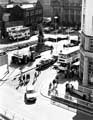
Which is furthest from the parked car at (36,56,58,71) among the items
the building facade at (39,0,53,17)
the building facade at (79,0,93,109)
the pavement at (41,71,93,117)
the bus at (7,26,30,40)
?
the building facade at (39,0,53,17)

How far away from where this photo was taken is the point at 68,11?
7806 centimetres

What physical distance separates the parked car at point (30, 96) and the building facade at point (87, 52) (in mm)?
5038

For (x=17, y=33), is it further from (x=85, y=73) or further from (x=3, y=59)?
(x=85, y=73)

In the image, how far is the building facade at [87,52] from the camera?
2631 centimetres

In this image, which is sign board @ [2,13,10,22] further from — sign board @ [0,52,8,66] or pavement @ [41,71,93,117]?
pavement @ [41,71,93,117]

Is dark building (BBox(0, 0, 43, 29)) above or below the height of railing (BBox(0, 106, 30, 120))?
above

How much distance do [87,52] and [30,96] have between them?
299 inches

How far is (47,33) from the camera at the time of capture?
67.1 m

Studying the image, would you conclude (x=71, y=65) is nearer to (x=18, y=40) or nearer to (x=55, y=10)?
(x=18, y=40)

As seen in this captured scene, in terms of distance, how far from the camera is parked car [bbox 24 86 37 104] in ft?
91.2

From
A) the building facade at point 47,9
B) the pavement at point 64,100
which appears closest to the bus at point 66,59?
the pavement at point 64,100

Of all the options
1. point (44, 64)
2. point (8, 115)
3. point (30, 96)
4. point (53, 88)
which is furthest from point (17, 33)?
point (8, 115)

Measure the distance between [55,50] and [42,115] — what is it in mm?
25712

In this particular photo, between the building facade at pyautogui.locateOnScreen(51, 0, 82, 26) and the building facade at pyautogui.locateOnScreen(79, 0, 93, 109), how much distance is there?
4959 cm
